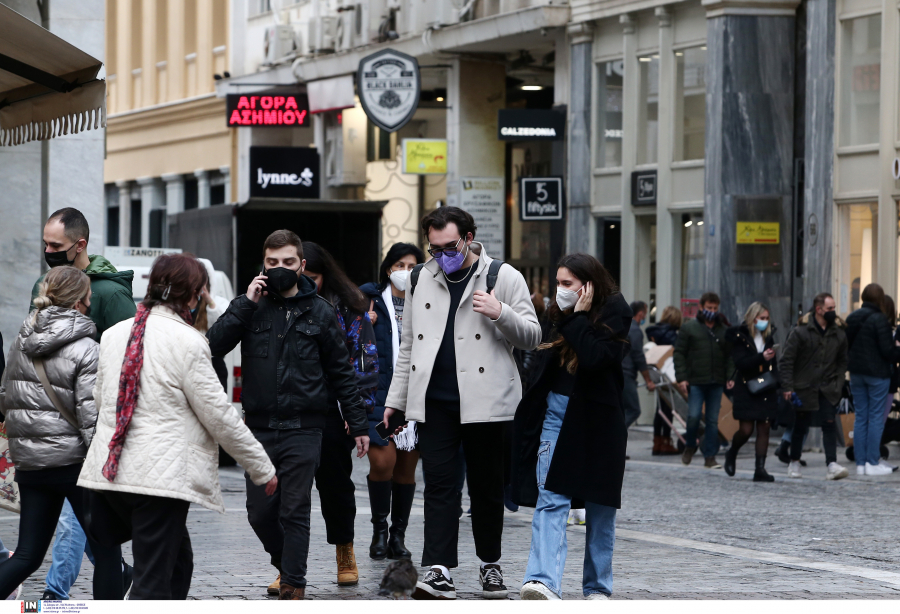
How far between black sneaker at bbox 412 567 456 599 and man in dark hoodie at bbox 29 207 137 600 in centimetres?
136

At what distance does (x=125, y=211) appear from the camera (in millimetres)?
42406

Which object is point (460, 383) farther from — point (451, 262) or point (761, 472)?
point (761, 472)

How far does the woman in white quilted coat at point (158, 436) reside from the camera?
225 inches

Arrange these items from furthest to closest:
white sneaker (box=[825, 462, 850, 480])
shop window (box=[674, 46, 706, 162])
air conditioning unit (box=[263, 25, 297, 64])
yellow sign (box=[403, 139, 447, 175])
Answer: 1. air conditioning unit (box=[263, 25, 297, 64])
2. yellow sign (box=[403, 139, 447, 175])
3. shop window (box=[674, 46, 706, 162])
4. white sneaker (box=[825, 462, 850, 480])

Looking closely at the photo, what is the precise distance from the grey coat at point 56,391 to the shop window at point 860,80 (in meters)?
15.3

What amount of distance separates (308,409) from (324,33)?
25002 millimetres

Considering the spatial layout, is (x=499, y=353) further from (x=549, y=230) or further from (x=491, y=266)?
(x=549, y=230)

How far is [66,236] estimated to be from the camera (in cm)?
727

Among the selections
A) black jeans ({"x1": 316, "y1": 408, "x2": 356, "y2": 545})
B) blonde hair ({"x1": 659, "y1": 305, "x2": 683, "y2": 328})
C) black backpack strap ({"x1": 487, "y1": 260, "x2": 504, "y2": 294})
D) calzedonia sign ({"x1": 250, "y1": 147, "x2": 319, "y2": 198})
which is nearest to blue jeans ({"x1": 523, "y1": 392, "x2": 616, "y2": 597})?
black backpack strap ({"x1": 487, "y1": 260, "x2": 504, "y2": 294})

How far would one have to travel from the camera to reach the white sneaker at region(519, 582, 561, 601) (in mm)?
7102

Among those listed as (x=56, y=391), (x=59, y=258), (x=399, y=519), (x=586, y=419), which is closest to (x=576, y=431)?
(x=586, y=419)

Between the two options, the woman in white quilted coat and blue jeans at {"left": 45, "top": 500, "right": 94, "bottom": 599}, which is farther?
blue jeans at {"left": 45, "top": 500, "right": 94, "bottom": 599}

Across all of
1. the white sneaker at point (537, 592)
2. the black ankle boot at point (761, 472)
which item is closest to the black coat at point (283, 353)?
the white sneaker at point (537, 592)

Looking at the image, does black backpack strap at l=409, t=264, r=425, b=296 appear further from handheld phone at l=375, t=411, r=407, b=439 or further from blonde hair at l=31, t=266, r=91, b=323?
blonde hair at l=31, t=266, r=91, b=323
